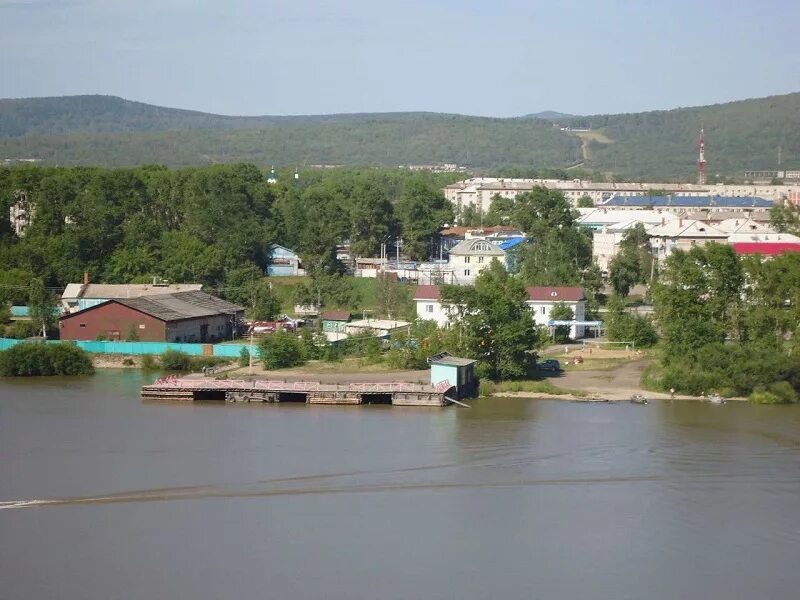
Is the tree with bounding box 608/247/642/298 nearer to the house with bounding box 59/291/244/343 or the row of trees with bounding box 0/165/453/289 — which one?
the row of trees with bounding box 0/165/453/289

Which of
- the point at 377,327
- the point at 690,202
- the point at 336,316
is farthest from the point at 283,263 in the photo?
the point at 690,202

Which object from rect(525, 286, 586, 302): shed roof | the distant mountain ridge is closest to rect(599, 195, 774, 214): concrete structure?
rect(525, 286, 586, 302): shed roof

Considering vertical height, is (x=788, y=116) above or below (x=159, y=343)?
above

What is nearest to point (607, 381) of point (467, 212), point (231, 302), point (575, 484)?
point (575, 484)

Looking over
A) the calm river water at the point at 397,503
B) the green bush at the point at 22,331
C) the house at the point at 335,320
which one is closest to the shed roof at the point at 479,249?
the house at the point at 335,320

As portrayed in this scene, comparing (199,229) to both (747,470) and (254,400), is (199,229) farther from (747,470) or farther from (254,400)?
(747,470)

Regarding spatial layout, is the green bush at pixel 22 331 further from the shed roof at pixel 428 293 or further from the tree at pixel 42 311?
the shed roof at pixel 428 293

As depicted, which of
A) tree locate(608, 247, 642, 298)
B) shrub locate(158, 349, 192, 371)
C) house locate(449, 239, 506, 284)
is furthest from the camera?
house locate(449, 239, 506, 284)
